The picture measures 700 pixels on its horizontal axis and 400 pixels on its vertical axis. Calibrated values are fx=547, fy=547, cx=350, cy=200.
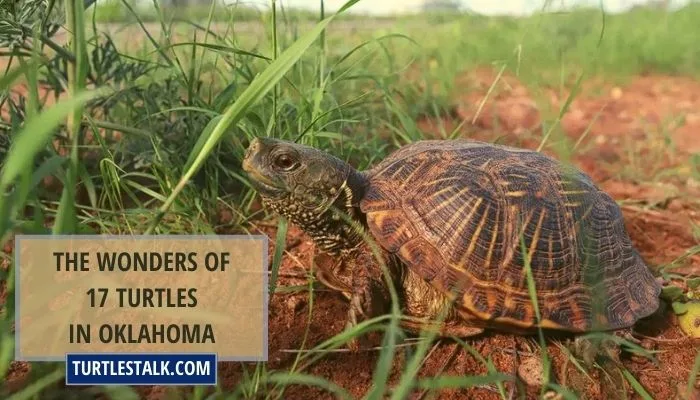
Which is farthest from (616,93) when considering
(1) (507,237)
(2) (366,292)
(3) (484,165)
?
(2) (366,292)

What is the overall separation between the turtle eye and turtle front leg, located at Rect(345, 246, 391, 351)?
1.22 ft

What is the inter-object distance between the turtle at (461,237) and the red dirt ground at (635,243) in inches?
3.9

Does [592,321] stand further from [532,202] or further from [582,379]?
[532,202]

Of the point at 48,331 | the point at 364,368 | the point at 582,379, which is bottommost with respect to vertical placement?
the point at 582,379

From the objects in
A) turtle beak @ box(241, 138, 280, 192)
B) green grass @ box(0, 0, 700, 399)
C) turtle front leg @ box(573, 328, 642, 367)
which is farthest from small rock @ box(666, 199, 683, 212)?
turtle beak @ box(241, 138, 280, 192)

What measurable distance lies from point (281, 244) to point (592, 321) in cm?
100

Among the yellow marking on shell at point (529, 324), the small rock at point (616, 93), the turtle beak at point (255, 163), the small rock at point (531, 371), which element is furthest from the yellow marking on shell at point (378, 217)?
the small rock at point (616, 93)

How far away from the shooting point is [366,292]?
5.49 feet

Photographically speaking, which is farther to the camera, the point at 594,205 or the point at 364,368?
the point at 594,205

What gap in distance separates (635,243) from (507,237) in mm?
1147

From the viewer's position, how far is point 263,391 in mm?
1357

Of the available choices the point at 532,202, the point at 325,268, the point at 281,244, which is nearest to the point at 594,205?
the point at 532,202

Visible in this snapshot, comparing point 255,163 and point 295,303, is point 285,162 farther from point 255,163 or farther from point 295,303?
point 295,303

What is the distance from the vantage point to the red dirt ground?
1.57m
